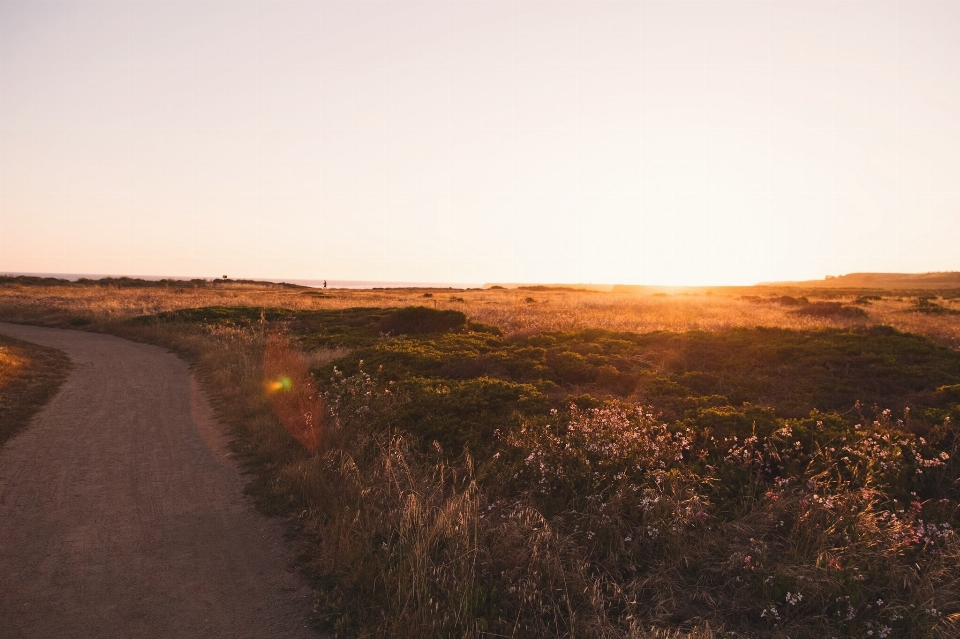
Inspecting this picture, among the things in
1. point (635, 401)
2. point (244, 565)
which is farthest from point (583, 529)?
point (635, 401)

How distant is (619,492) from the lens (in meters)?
6.17

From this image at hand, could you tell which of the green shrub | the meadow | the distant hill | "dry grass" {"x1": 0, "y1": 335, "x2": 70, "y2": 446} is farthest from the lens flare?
the distant hill

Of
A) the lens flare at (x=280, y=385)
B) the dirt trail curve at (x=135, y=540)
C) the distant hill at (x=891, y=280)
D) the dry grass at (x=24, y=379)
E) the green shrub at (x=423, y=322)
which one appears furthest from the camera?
the distant hill at (x=891, y=280)

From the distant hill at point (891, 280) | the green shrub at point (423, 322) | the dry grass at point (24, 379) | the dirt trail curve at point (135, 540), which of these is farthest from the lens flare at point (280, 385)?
the distant hill at point (891, 280)

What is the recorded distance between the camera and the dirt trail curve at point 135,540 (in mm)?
4691

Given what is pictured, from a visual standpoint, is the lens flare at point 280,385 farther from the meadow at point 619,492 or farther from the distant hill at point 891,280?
the distant hill at point 891,280

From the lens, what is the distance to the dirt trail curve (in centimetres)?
469

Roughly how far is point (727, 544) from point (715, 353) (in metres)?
9.71

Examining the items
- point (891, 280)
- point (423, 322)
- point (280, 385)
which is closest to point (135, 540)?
point (280, 385)

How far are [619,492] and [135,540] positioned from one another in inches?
218

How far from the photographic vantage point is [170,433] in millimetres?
10000

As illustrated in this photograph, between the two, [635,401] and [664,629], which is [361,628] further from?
[635,401]

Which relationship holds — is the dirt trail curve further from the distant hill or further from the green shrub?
the distant hill

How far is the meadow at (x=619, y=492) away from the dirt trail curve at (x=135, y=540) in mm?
496
